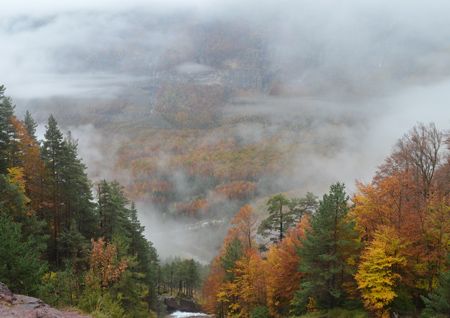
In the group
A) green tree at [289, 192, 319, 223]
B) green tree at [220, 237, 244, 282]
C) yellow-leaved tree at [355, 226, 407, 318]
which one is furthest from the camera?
green tree at [289, 192, 319, 223]

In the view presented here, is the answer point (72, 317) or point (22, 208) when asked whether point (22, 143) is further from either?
point (72, 317)

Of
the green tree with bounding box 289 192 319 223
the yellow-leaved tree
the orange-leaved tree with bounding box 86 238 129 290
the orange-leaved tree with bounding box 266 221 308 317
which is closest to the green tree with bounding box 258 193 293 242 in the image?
the green tree with bounding box 289 192 319 223

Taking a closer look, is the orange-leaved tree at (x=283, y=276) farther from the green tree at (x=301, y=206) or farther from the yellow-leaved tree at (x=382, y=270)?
the green tree at (x=301, y=206)

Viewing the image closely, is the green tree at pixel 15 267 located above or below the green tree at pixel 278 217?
below

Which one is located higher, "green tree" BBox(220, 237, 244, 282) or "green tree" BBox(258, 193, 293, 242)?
"green tree" BBox(258, 193, 293, 242)

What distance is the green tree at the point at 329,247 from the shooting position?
945 inches

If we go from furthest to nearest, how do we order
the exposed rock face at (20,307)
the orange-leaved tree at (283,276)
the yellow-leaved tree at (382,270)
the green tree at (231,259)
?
the green tree at (231,259) → the orange-leaved tree at (283,276) → the yellow-leaved tree at (382,270) → the exposed rock face at (20,307)

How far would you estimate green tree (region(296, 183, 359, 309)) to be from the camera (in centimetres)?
2400

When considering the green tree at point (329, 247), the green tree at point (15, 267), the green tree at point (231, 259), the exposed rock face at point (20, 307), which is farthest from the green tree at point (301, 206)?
the exposed rock face at point (20, 307)

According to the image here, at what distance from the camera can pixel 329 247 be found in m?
25.0

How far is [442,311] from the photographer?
61.3ft

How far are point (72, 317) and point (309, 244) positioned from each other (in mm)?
18234

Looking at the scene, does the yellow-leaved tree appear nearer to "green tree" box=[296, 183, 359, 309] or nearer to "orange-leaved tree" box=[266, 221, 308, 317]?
"green tree" box=[296, 183, 359, 309]

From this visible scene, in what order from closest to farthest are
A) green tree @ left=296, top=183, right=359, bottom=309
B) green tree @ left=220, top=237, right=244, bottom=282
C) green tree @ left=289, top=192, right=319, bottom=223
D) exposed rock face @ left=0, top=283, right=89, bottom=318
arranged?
exposed rock face @ left=0, top=283, right=89, bottom=318, green tree @ left=296, top=183, right=359, bottom=309, green tree @ left=220, top=237, right=244, bottom=282, green tree @ left=289, top=192, right=319, bottom=223
